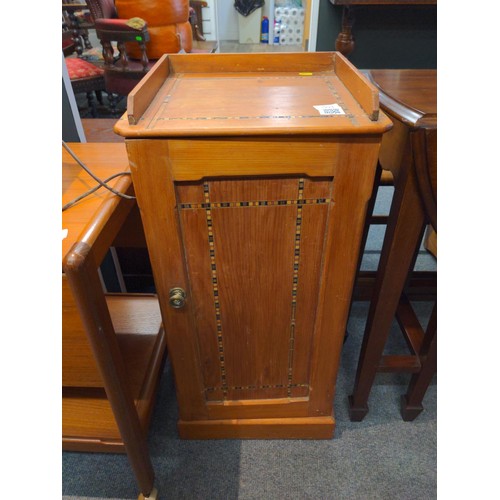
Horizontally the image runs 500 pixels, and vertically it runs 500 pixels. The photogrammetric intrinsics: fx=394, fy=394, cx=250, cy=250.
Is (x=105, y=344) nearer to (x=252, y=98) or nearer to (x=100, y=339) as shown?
(x=100, y=339)

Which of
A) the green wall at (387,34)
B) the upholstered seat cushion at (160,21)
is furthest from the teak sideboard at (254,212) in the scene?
the upholstered seat cushion at (160,21)

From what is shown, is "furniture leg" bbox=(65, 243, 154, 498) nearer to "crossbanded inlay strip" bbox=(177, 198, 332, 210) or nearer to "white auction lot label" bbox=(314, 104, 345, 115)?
"crossbanded inlay strip" bbox=(177, 198, 332, 210)

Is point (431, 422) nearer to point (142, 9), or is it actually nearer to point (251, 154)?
point (251, 154)

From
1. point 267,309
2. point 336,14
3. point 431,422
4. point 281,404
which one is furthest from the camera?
point 336,14

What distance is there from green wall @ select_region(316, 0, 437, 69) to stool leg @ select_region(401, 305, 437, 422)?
201 centimetres

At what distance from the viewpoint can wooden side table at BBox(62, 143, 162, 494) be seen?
27.1 inches

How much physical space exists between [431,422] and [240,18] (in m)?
5.68

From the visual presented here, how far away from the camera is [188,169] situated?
0.72 meters

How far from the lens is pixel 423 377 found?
1.21 m

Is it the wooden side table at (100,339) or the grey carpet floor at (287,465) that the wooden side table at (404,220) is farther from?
the wooden side table at (100,339)

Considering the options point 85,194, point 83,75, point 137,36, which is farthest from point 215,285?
point 83,75

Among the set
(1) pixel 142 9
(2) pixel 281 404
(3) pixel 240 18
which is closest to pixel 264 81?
(2) pixel 281 404

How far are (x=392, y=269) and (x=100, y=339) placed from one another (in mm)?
687

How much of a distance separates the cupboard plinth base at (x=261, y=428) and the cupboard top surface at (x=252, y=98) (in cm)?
90
